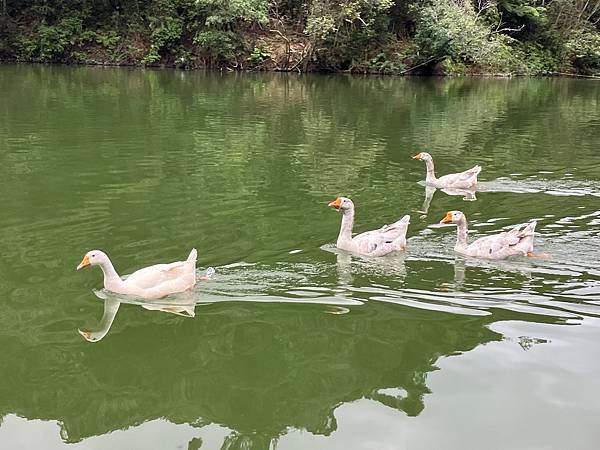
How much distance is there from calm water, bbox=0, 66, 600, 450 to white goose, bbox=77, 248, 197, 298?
0.16 m

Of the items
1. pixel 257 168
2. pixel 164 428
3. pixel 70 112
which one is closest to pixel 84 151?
pixel 257 168

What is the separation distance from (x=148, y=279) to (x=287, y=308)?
1.68 meters

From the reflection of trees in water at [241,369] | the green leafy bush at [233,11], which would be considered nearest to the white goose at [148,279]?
the reflection of trees in water at [241,369]

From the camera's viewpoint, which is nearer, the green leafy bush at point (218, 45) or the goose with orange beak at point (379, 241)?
the goose with orange beak at point (379, 241)

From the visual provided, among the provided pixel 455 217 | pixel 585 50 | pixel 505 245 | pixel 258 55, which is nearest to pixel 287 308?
pixel 455 217

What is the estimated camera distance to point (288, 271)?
29.0 ft

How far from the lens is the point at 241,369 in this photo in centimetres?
635

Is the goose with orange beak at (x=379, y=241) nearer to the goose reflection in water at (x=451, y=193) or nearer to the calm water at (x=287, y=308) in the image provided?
the calm water at (x=287, y=308)

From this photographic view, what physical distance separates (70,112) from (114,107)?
225cm

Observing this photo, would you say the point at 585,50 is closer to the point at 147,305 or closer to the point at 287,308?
the point at 287,308

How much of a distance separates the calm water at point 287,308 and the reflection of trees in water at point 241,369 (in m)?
0.02

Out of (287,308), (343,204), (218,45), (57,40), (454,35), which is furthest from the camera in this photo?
(57,40)

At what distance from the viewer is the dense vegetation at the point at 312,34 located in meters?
47.0

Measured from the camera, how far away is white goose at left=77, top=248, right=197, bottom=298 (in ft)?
25.8
